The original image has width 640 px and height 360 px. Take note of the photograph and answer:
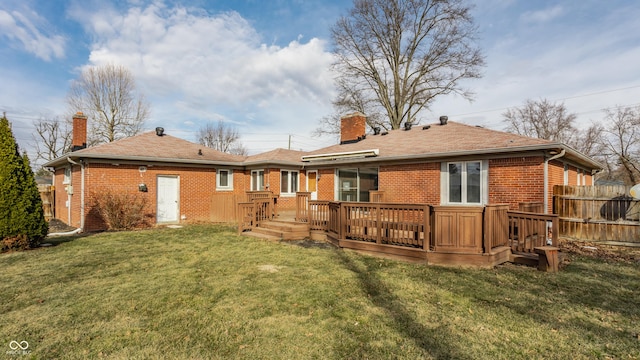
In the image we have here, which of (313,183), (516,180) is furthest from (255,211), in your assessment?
(516,180)

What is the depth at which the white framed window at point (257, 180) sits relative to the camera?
15.0 metres

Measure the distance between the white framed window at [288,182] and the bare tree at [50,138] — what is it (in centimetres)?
2890

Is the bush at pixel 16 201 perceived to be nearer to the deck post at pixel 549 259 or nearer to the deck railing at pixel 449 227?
the deck railing at pixel 449 227

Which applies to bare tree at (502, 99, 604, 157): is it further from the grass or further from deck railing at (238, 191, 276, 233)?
deck railing at (238, 191, 276, 233)

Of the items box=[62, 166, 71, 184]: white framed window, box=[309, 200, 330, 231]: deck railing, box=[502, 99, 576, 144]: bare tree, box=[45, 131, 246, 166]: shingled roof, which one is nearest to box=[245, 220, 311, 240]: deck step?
box=[309, 200, 330, 231]: deck railing

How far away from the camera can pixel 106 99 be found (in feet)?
81.1

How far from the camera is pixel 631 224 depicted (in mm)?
8141

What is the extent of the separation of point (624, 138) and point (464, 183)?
1156 inches

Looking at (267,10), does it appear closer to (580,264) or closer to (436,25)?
(580,264)

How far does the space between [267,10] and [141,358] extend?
13087mm

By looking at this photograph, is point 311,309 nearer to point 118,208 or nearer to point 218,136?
point 118,208

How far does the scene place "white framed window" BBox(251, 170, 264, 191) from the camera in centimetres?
1504

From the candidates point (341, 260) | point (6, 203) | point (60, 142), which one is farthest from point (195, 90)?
point (60, 142)

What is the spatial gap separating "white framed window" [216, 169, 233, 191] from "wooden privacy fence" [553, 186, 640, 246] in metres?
13.5
